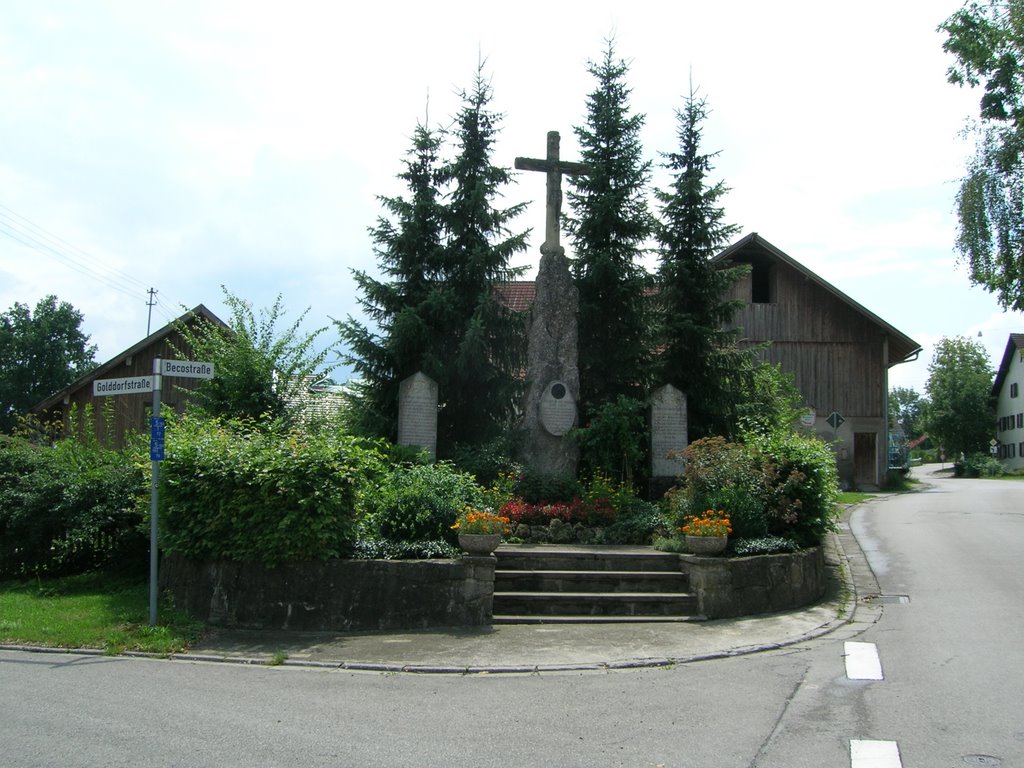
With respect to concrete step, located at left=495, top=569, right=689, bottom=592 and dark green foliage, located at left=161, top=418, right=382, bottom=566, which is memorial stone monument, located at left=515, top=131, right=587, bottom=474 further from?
dark green foliage, located at left=161, top=418, right=382, bottom=566

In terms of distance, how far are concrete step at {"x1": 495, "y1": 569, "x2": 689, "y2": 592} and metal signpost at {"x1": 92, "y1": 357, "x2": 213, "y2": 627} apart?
392 centimetres

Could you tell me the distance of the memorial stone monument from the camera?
1545 cm

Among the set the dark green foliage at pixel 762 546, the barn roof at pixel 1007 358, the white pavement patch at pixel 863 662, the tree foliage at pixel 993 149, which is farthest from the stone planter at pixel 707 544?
the barn roof at pixel 1007 358

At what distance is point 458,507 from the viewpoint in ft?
35.3

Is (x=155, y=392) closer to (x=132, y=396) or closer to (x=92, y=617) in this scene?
(x=92, y=617)

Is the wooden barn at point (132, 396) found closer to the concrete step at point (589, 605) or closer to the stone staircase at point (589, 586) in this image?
A: the stone staircase at point (589, 586)

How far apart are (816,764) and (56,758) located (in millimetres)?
4811

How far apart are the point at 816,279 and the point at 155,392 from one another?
2459cm

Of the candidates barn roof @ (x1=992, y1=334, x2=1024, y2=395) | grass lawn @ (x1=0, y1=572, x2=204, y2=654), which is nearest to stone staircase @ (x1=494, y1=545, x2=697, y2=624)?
grass lawn @ (x1=0, y1=572, x2=204, y2=654)

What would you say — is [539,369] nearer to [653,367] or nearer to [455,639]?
[653,367]

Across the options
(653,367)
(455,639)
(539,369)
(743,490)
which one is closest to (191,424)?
(455,639)

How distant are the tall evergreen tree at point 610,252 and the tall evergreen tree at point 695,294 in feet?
1.69

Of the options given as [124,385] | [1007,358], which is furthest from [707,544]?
[1007,358]

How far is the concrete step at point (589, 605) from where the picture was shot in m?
10.2
